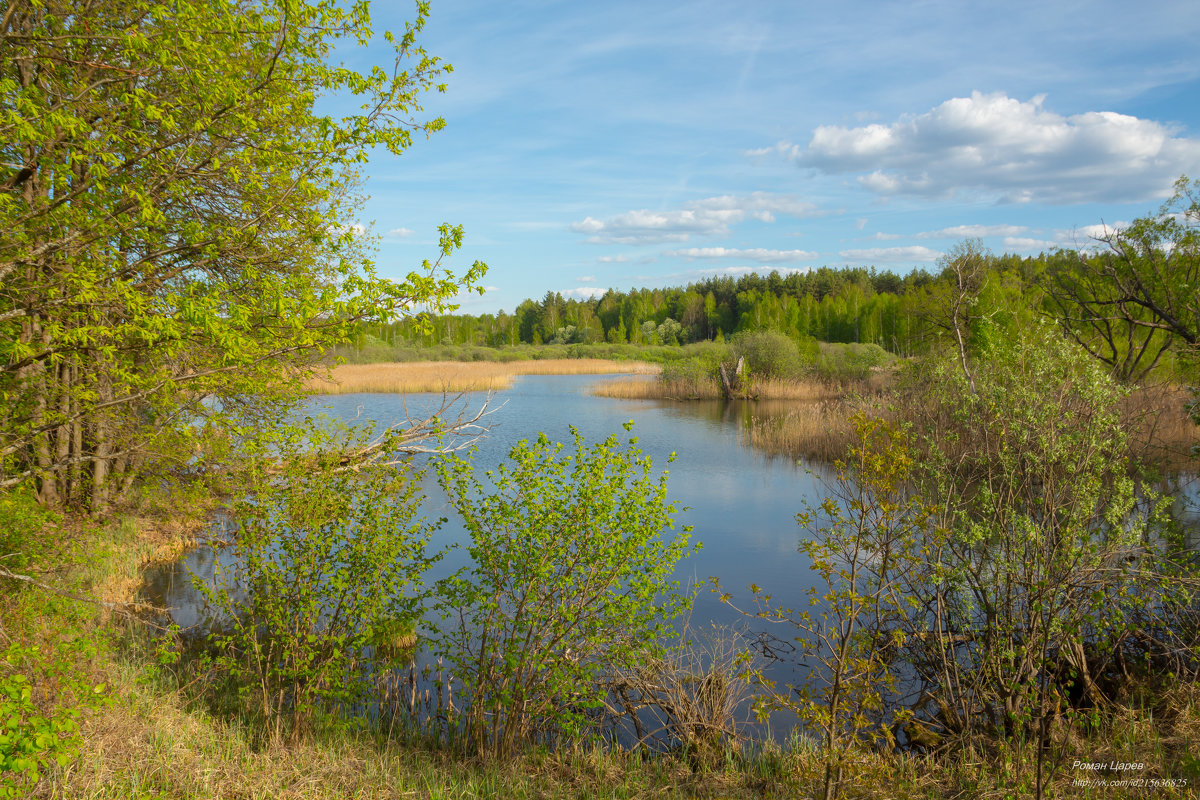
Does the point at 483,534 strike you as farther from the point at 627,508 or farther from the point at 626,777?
the point at 626,777

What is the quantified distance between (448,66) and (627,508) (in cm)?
413

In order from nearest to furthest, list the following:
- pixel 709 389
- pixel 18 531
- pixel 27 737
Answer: pixel 27 737
pixel 18 531
pixel 709 389

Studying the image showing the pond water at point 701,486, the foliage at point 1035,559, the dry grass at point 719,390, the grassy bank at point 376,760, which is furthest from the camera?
the dry grass at point 719,390

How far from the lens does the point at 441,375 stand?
39406 mm

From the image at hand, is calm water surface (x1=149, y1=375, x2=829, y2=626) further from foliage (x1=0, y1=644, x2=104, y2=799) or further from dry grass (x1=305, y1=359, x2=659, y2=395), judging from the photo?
foliage (x1=0, y1=644, x2=104, y2=799)

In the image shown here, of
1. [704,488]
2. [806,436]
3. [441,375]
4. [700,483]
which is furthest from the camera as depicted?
[441,375]

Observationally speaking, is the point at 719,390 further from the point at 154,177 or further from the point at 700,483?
the point at 154,177

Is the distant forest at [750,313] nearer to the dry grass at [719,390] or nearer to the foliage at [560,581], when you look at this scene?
the dry grass at [719,390]

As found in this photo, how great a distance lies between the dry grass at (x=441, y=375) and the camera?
1362 inches

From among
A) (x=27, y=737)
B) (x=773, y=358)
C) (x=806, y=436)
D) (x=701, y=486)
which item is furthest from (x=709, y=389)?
(x=27, y=737)

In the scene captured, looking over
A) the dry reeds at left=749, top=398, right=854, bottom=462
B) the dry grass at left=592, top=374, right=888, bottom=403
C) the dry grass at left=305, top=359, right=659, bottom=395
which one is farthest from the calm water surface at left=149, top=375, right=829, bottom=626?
the dry grass at left=592, top=374, right=888, bottom=403

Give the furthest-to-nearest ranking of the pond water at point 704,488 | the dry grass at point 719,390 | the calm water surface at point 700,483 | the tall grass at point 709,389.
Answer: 1. the tall grass at point 709,389
2. the dry grass at point 719,390
3. the calm water surface at point 700,483
4. the pond water at point 704,488

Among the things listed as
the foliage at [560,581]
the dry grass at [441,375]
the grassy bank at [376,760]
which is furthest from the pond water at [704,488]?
the grassy bank at [376,760]

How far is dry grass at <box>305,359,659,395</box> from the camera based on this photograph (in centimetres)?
3459
